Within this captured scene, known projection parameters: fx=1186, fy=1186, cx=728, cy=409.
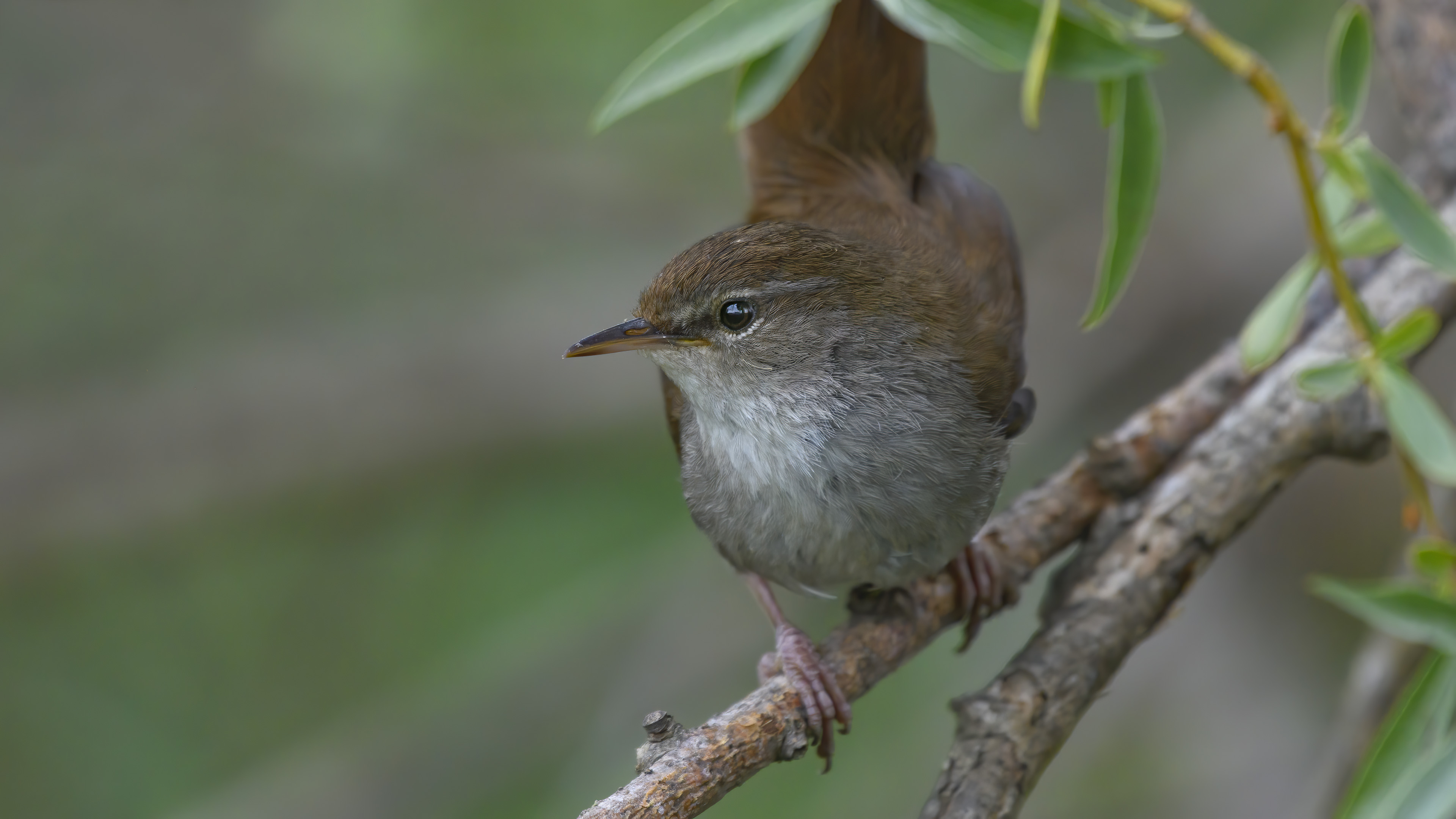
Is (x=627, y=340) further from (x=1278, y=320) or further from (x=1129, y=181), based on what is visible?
(x=1278, y=320)

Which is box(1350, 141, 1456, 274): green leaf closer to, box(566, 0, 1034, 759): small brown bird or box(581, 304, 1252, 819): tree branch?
box(566, 0, 1034, 759): small brown bird

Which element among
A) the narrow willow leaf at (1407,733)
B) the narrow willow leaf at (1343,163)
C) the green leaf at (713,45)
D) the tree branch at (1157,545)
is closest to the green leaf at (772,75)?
the green leaf at (713,45)

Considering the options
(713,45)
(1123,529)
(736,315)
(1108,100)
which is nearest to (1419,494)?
(1123,529)

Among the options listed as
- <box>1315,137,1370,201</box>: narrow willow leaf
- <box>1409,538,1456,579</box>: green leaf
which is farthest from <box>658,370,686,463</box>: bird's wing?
<box>1409,538,1456,579</box>: green leaf

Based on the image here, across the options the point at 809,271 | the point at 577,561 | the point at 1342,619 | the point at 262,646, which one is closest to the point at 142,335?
the point at 262,646

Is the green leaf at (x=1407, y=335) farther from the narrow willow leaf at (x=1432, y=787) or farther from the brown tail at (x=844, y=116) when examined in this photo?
the brown tail at (x=844, y=116)

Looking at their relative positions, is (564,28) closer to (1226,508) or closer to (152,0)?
(152,0)
